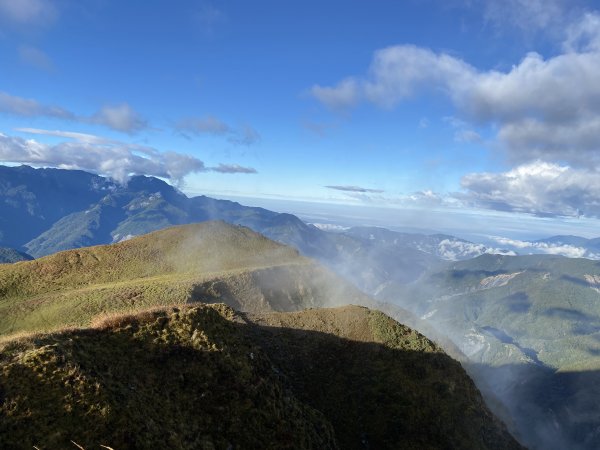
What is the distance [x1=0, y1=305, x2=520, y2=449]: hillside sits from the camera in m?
24.7

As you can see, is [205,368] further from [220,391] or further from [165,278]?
[165,278]

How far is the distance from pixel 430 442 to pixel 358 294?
83138 mm

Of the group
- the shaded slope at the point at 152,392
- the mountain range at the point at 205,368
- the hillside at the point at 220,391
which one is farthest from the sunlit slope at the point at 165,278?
the shaded slope at the point at 152,392

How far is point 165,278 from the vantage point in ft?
350

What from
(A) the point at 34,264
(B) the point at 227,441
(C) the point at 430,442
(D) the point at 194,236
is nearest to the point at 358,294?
(D) the point at 194,236

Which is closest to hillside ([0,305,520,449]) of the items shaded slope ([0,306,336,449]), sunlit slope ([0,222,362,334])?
shaded slope ([0,306,336,449])

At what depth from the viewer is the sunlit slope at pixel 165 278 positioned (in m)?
81.2

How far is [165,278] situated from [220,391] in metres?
78.8

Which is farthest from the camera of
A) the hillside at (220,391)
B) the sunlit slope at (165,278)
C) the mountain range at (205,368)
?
the sunlit slope at (165,278)

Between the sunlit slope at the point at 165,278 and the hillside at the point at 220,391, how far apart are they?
3568cm

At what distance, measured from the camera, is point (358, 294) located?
136 metres

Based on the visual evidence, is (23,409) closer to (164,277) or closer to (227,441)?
(227,441)

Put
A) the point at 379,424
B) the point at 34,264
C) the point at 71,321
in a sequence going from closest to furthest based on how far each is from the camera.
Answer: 1. the point at 379,424
2. the point at 71,321
3. the point at 34,264

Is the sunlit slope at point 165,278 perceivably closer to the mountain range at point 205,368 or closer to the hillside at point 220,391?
the mountain range at point 205,368
